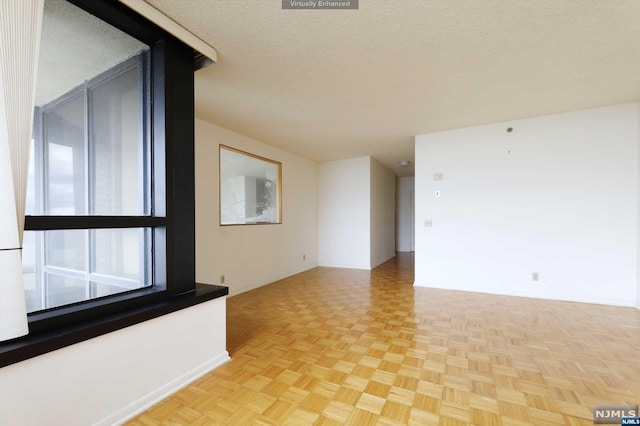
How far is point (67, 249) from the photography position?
161cm

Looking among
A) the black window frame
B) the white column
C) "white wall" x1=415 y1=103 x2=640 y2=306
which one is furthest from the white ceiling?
the white column

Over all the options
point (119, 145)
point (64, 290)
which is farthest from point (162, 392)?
point (119, 145)

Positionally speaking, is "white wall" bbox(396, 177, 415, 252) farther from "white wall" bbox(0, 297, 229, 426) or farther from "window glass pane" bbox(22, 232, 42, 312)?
"window glass pane" bbox(22, 232, 42, 312)

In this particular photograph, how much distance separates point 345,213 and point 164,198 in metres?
4.61

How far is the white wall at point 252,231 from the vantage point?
11.8 feet

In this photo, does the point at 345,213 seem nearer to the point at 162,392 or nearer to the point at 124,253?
the point at 124,253

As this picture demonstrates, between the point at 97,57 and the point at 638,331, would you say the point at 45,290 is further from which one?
the point at 638,331

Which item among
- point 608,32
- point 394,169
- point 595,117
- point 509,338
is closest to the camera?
point 608,32

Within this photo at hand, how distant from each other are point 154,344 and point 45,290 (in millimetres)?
665

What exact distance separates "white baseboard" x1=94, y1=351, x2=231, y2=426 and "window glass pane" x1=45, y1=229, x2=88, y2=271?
878mm

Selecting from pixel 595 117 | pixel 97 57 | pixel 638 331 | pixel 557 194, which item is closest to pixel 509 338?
pixel 638 331

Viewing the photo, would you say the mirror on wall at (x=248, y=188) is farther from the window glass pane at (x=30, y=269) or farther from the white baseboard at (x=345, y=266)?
the window glass pane at (x=30, y=269)

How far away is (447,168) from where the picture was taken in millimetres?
4281

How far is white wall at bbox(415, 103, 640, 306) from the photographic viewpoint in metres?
3.36
